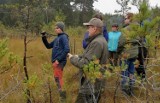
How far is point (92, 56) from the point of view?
3.71 m

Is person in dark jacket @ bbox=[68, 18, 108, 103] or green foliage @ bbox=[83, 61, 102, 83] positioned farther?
person in dark jacket @ bbox=[68, 18, 108, 103]

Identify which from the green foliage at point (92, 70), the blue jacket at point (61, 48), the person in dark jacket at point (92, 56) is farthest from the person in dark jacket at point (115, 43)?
the green foliage at point (92, 70)

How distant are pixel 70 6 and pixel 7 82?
30.1 m

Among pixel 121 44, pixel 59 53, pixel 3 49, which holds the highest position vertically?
pixel 3 49

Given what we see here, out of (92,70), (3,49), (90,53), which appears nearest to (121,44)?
(90,53)

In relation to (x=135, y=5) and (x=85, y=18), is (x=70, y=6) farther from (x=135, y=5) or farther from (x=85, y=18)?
(x=135, y=5)

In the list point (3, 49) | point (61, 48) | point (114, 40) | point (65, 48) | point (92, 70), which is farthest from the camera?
point (114, 40)

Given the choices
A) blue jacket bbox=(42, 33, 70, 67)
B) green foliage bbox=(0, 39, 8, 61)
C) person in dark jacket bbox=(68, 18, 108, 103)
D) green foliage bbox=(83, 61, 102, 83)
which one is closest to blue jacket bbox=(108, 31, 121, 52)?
blue jacket bbox=(42, 33, 70, 67)

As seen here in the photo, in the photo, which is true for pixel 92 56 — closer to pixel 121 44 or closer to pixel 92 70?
pixel 92 70

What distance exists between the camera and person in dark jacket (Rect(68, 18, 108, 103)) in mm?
3771

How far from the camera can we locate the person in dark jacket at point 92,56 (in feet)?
12.4

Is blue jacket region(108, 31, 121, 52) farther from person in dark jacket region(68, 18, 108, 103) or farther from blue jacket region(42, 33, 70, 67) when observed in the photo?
person in dark jacket region(68, 18, 108, 103)

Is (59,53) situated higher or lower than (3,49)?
lower

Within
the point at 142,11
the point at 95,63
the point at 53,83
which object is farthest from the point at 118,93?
the point at 142,11
